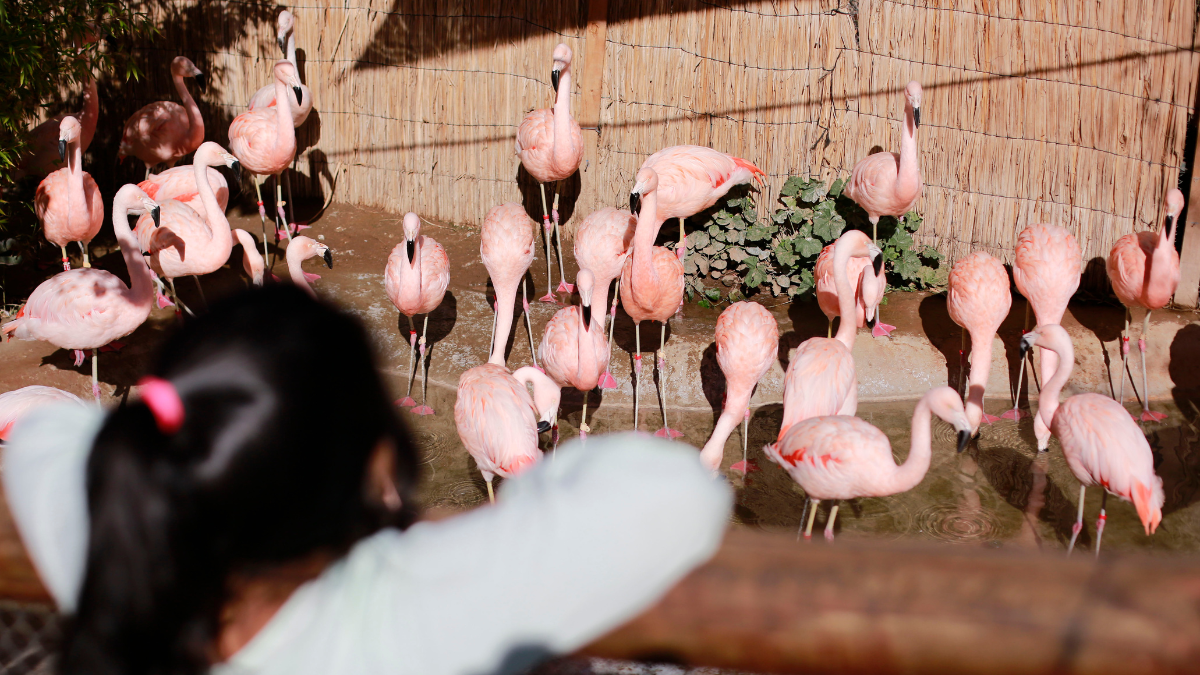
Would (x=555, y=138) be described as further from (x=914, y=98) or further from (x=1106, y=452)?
(x=1106, y=452)

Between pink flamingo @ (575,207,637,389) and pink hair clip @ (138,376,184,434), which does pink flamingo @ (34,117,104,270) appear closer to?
pink flamingo @ (575,207,637,389)

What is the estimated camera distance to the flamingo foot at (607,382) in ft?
17.4

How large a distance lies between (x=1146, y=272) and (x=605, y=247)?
2.88m

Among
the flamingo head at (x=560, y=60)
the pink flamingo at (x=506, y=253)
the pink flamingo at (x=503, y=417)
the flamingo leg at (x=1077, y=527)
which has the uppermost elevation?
the flamingo head at (x=560, y=60)

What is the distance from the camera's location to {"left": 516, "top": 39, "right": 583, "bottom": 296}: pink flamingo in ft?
19.4

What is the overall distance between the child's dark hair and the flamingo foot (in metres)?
4.35

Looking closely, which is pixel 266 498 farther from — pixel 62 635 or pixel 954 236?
pixel 954 236

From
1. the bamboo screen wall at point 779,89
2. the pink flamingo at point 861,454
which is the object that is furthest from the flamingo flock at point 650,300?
the bamboo screen wall at point 779,89

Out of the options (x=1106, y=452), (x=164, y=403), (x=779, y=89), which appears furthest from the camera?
(x=779, y=89)

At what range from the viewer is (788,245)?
20.3 feet

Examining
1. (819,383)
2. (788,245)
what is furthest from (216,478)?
(788,245)

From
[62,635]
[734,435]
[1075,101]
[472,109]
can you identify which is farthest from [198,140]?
[62,635]

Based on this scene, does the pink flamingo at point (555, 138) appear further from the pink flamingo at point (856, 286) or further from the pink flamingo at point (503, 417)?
the pink flamingo at point (503, 417)

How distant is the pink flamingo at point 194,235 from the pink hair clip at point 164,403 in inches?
198
